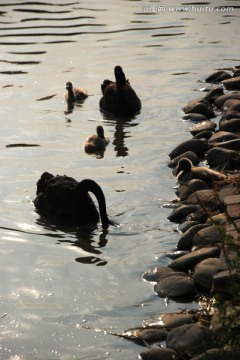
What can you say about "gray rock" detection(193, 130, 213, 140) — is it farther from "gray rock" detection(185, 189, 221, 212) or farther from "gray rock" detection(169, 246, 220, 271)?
"gray rock" detection(169, 246, 220, 271)

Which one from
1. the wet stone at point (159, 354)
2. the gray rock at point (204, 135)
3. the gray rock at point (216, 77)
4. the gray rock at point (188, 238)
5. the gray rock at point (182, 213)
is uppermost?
the wet stone at point (159, 354)

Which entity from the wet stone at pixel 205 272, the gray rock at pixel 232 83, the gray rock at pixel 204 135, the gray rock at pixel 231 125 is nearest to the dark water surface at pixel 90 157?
the wet stone at pixel 205 272

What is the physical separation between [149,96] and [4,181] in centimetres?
584

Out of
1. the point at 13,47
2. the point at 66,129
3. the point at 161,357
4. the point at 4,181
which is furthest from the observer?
the point at 13,47

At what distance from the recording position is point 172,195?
1336 cm

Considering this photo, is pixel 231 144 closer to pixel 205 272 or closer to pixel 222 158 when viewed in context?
pixel 222 158

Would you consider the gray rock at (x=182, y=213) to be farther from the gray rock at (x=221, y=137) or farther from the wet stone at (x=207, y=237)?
the gray rock at (x=221, y=137)

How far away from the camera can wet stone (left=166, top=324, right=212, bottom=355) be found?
8.49 m

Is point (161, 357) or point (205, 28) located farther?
point (205, 28)

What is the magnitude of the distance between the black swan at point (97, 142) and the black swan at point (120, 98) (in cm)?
197

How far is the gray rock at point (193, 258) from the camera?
10.5 m

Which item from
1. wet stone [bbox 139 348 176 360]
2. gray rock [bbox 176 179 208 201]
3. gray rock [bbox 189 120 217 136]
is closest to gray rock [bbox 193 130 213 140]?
gray rock [bbox 189 120 217 136]

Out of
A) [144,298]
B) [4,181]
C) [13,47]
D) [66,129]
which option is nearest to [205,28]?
[13,47]

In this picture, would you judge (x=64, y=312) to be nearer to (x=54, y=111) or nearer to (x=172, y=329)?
(x=172, y=329)
